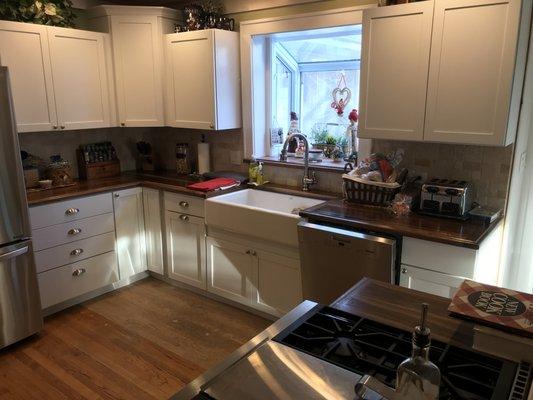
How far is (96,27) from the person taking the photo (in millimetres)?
3648

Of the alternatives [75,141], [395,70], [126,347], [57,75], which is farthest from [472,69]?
[75,141]

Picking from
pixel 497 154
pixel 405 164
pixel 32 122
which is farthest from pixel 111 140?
A: pixel 497 154

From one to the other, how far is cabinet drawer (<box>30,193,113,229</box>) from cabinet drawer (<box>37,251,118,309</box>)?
35cm

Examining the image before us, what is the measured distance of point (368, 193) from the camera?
106 inches

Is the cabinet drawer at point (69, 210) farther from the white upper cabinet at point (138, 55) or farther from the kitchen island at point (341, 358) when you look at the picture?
the kitchen island at point (341, 358)

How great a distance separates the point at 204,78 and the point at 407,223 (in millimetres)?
1913

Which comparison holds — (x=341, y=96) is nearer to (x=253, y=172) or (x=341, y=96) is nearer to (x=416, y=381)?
(x=253, y=172)

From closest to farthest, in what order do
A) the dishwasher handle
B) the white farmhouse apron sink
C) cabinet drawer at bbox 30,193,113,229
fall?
the dishwasher handle, the white farmhouse apron sink, cabinet drawer at bbox 30,193,113,229

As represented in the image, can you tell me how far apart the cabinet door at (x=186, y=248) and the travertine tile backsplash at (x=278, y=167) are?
2.18 feet

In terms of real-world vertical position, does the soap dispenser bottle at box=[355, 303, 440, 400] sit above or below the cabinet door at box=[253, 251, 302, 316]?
above

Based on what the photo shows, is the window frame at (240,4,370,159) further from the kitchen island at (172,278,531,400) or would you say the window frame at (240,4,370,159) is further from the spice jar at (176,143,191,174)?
the kitchen island at (172,278,531,400)

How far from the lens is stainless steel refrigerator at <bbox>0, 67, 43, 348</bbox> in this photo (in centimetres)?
258

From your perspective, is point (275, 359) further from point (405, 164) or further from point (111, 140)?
point (111, 140)

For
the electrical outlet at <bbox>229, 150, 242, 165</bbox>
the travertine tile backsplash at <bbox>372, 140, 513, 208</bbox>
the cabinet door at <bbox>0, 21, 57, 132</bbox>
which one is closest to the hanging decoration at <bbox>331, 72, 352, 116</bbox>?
the travertine tile backsplash at <bbox>372, 140, 513, 208</bbox>
